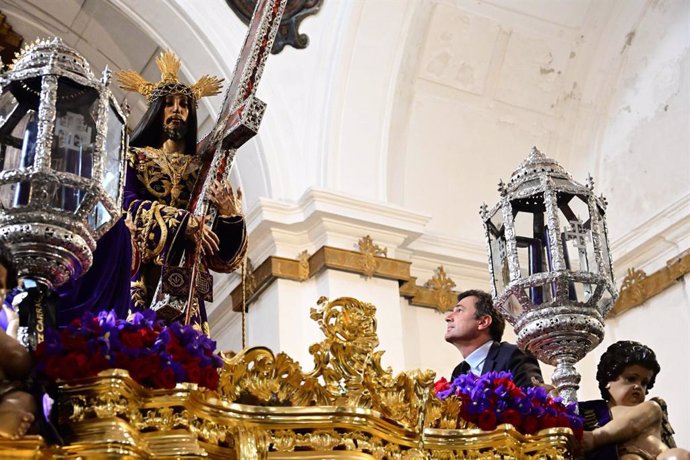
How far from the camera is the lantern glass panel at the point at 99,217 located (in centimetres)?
372

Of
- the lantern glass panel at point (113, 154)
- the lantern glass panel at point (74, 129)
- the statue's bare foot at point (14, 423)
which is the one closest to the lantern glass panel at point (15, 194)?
the lantern glass panel at point (74, 129)

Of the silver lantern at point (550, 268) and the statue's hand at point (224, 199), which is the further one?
the statue's hand at point (224, 199)

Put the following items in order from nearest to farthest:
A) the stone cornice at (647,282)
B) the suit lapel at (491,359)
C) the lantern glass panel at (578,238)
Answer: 1. the lantern glass panel at (578,238)
2. the suit lapel at (491,359)
3. the stone cornice at (647,282)

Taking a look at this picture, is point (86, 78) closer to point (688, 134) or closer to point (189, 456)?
point (189, 456)

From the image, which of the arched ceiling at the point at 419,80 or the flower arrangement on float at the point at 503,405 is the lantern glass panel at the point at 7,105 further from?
the arched ceiling at the point at 419,80

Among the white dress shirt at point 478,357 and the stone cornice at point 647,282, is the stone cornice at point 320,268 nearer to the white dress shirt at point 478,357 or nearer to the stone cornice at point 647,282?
the stone cornice at point 647,282

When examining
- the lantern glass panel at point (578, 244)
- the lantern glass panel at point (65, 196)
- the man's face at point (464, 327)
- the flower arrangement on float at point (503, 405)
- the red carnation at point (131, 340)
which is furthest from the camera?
the man's face at point (464, 327)

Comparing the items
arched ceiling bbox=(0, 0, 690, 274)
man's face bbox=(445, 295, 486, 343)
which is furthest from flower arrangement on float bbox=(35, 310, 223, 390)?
arched ceiling bbox=(0, 0, 690, 274)

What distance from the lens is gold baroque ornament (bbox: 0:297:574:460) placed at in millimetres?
3270

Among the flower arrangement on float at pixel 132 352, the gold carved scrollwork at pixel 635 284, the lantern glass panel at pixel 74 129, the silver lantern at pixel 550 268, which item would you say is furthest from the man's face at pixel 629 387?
the gold carved scrollwork at pixel 635 284

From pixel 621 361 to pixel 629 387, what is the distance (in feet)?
0.33

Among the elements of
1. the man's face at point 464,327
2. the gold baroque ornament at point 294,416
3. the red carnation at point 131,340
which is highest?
the man's face at point 464,327

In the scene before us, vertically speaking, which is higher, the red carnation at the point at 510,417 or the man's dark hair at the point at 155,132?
the man's dark hair at the point at 155,132

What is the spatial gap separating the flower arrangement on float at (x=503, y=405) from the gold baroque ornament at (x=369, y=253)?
419 centimetres
